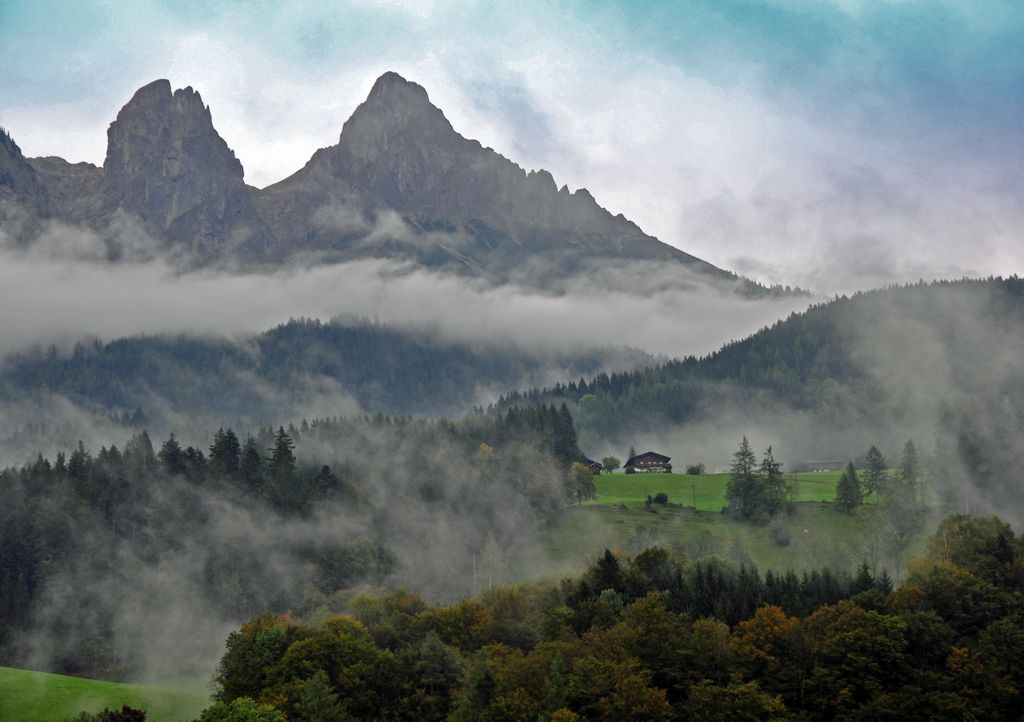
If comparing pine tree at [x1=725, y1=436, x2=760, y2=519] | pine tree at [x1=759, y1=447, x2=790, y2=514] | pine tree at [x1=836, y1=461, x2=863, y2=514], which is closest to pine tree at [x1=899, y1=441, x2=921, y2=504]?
pine tree at [x1=836, y1=461, x2=863, y2=514]

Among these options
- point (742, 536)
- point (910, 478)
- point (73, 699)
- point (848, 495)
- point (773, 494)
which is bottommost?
point (73, 699)

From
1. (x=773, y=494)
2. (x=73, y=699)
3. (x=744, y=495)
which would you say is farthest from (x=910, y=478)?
(x=73, y=699)

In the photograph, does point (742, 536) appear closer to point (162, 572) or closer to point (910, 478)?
point (910, 478)

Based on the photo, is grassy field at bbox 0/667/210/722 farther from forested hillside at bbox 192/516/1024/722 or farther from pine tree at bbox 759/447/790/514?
pine tree at bbox 759/447/790/514

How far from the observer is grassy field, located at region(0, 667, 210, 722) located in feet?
384

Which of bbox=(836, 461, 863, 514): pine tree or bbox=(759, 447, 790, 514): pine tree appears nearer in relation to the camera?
bbox=(836, 461, 863, 514): pine tree

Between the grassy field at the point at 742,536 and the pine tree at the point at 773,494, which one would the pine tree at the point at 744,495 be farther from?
the grassy field at the point at 742,536

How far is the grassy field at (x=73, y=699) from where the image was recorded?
117125 mm

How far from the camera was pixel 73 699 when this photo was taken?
121 metres

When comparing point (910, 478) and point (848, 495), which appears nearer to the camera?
point (848, 495)

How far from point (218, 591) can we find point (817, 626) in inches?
4425

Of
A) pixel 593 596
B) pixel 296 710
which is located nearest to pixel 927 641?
pixel 593 596

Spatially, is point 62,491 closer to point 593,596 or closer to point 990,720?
point 593,596

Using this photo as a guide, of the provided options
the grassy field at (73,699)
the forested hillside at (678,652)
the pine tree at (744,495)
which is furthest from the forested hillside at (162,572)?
the forested hillside at (678,652)
